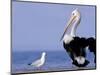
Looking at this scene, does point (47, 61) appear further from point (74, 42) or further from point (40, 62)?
point (74, 42)

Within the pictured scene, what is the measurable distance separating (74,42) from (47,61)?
336mm

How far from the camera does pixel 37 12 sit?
7.81 ft

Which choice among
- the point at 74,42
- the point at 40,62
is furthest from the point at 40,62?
the point at 74,42

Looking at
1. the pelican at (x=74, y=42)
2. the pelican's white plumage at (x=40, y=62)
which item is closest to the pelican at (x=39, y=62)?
the pelican's white plumage at (x=40, y=62)

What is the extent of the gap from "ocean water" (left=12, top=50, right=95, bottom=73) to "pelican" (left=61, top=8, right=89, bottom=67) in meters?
0.05

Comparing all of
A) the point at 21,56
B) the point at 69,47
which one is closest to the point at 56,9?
the point at 69,47

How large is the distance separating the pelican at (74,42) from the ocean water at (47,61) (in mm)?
51

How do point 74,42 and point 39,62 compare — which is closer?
point 39,62

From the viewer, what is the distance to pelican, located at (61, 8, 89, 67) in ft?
8.16

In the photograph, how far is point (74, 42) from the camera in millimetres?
2525

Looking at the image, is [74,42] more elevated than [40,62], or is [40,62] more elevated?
[74,42]

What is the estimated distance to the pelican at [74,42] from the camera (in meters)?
2.49

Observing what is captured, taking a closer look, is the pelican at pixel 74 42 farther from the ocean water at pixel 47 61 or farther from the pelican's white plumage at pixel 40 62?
the pelican's white plumage at pixel 40 62
